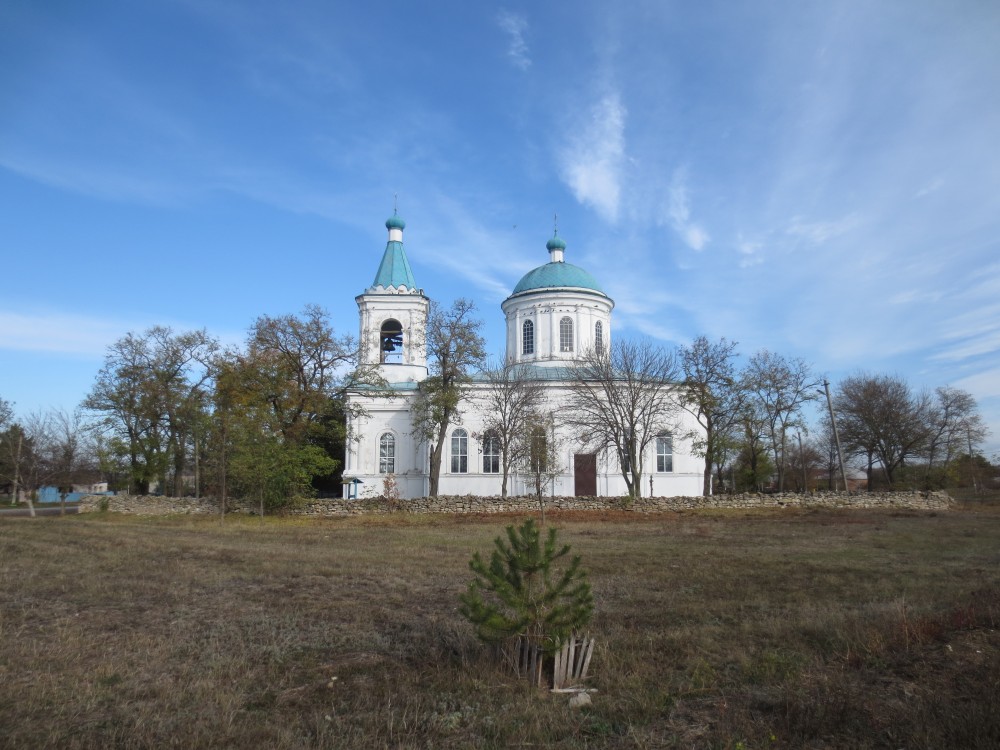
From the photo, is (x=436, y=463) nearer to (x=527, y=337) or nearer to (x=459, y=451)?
(x=459, y=451)

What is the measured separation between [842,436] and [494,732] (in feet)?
156

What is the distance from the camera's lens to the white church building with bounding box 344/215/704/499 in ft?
111

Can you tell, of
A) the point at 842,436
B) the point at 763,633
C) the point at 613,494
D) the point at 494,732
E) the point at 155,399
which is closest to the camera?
the point at 494,732

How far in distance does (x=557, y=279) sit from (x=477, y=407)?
28.4ft

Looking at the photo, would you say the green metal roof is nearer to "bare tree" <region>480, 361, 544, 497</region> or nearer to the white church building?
the white church building

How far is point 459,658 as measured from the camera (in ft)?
22.2

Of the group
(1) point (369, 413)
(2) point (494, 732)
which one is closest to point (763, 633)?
(2) point (494, 732)

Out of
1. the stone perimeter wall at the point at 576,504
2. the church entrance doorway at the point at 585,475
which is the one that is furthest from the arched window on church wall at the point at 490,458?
the stone perimeter wall at the point at 576,504

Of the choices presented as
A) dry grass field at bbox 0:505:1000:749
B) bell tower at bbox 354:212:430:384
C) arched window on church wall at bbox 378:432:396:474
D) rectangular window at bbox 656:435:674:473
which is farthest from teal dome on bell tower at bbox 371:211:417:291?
dry grass field at bbox 0:505:1000:749

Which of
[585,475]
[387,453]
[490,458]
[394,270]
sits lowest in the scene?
[585,475]

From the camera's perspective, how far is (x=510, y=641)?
6.48 meters

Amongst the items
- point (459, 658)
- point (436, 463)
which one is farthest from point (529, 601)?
point (436, 463)

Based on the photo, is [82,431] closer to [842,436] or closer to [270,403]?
[270,403]

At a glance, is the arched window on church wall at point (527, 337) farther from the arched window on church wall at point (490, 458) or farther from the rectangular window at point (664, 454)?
the rectangular window at point (664, 454)
